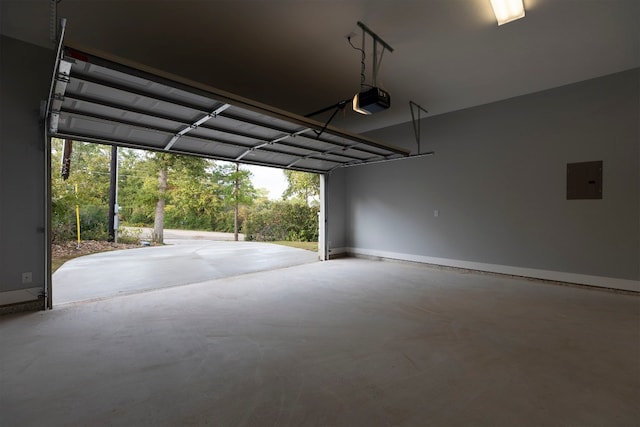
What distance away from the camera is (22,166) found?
136 inches

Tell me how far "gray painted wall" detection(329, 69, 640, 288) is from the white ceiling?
0.67 m

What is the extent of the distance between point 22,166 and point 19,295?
1.59 meters

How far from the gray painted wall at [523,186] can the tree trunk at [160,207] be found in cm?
966

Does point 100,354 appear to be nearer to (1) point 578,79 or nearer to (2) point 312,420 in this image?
(2) point 312,420

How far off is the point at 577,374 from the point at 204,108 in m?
4.57

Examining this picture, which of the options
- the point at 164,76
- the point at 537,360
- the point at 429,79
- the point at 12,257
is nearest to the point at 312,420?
A: the point at 537,360

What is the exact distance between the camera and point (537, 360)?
7.91ft

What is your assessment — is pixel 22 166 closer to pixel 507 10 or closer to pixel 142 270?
pixel 142 270

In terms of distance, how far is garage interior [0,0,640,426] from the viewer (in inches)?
77.4

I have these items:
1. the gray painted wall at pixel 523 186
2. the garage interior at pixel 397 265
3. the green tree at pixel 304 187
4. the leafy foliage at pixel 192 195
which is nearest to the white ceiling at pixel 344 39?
the garage interior at pixel 397 265

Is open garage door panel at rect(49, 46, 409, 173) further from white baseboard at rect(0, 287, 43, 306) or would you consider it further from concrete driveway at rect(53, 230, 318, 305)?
concrete driveway at rect(53, 230, 318, 305)

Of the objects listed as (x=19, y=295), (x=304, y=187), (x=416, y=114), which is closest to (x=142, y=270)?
(x=19, y=295)

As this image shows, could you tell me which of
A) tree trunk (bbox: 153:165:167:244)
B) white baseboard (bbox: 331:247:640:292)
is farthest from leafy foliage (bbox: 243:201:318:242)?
white baseboard (bbox: 331:247:640:292)

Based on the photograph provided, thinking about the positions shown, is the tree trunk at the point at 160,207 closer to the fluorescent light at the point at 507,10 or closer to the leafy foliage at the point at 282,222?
the leafy foliage at the point at 282,222
